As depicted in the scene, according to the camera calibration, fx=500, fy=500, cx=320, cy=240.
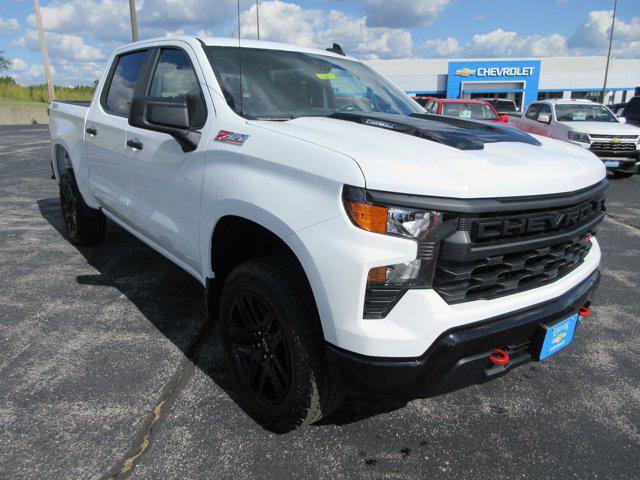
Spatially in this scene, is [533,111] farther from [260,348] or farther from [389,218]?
[389,218]

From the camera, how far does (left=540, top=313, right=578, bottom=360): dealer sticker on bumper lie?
6.91ft

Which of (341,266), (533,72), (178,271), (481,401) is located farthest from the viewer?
(533,72)

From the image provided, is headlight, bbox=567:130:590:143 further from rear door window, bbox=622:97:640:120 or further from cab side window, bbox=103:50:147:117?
cab side window, bbox=103:50:147:117

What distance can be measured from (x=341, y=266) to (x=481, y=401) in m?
1.46

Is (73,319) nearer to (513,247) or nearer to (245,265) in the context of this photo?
(245,265)

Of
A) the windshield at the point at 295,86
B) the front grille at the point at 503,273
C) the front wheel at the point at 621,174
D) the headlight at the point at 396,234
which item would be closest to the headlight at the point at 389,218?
the headlight at the point at 396,234

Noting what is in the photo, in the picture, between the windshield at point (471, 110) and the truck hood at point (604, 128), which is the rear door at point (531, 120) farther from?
the truck hood at point (604, 128)

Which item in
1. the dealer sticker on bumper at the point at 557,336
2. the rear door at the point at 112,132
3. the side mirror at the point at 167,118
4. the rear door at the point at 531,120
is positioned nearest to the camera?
the dealer sticker on bumper at the point at 557,336

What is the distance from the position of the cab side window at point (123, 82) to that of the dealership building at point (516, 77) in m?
46.6

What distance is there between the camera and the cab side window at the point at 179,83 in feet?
8.84

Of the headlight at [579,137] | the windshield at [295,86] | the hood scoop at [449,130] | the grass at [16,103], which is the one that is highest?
the windshield at [295,86]

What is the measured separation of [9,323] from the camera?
351 centimetres

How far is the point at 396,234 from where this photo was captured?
1770mm

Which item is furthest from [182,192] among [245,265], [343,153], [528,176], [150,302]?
[528,176]
